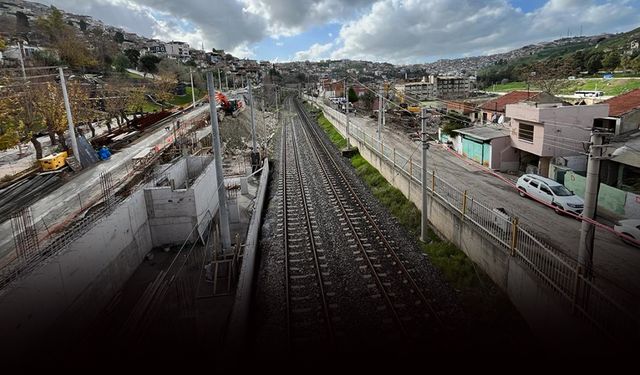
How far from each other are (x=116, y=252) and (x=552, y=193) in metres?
14.5

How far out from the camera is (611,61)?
177 feet

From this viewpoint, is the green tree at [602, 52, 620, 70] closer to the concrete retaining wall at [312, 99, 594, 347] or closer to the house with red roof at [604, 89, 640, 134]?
the house with red roof at [604, 89, 640, 134]

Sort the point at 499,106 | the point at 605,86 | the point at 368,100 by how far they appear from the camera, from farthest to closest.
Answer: the point at 368,100 → the point at 605,86 → the point at 499,106

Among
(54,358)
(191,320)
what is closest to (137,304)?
(191,320)

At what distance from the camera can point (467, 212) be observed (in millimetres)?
10641

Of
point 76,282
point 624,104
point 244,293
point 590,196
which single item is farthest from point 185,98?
point 590,196

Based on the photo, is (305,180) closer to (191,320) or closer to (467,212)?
(467,212)

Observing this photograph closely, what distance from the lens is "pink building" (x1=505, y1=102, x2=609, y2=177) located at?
17.4m

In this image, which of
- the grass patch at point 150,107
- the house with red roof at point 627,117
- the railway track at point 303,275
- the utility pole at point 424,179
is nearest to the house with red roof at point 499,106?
the house with red roof at point 627,117

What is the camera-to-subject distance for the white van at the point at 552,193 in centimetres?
1287

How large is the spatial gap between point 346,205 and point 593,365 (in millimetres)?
10739

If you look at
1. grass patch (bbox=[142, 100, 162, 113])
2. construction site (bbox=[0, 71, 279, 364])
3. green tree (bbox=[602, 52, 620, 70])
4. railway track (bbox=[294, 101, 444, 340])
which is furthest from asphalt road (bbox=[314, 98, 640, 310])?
green tree (bbox=[602, 52, 620, 70])

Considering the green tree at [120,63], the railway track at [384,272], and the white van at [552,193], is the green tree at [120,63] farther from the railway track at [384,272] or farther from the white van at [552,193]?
the white van at [552,193]

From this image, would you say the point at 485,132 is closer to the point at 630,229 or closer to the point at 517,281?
the point at 630,229
